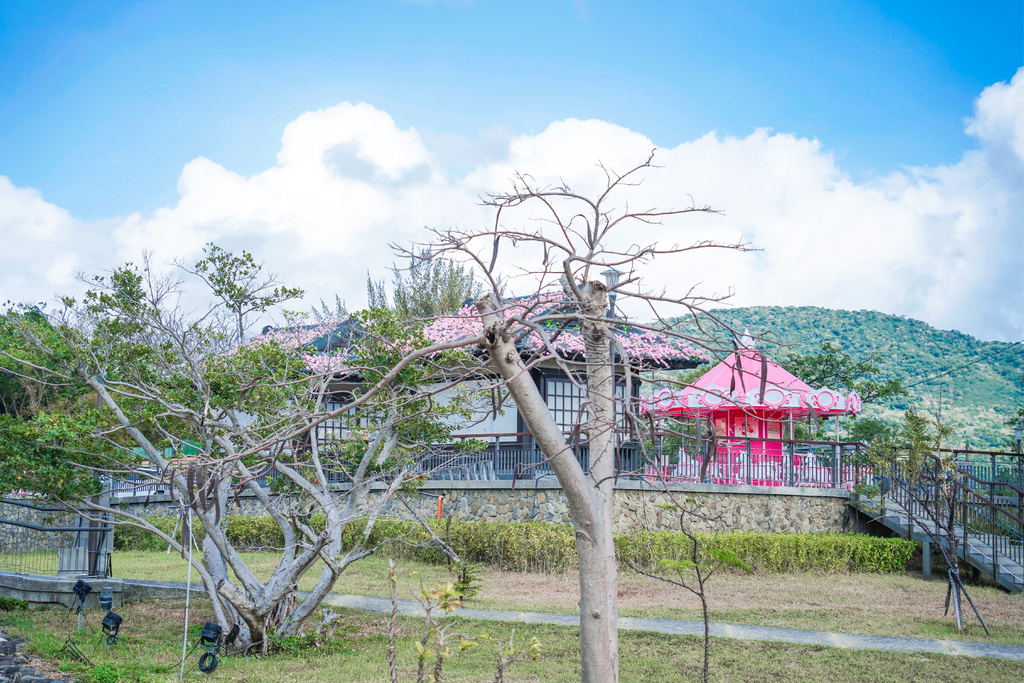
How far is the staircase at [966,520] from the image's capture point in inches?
462

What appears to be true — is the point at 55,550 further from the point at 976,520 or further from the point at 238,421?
the point at 976,520

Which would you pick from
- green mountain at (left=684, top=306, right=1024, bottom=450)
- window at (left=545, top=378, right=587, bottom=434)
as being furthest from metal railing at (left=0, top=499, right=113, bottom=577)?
green mountain at (left=684, top=306, right=1024, bottom=450)

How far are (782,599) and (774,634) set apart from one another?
2.60m

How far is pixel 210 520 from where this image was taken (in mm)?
8000

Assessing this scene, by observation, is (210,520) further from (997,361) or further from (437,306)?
(997,361)

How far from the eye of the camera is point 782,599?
11.4m

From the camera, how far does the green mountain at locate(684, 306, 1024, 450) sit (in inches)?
1448

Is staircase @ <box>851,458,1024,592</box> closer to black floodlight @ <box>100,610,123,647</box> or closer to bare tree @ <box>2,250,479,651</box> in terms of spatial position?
bare tree @ <box>2,250,479,651</box>

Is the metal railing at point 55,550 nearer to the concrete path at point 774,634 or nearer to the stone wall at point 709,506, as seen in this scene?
the concrete path at point 774,634

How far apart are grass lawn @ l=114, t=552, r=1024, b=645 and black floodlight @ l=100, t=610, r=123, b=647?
376cm

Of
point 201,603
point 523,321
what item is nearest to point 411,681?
point 523,321

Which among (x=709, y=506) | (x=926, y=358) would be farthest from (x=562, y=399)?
(x=926, y=358)

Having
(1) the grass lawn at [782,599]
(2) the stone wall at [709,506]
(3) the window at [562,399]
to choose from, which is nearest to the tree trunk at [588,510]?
(1) the grass lawn at [782,599]

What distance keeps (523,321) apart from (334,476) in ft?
53.6
